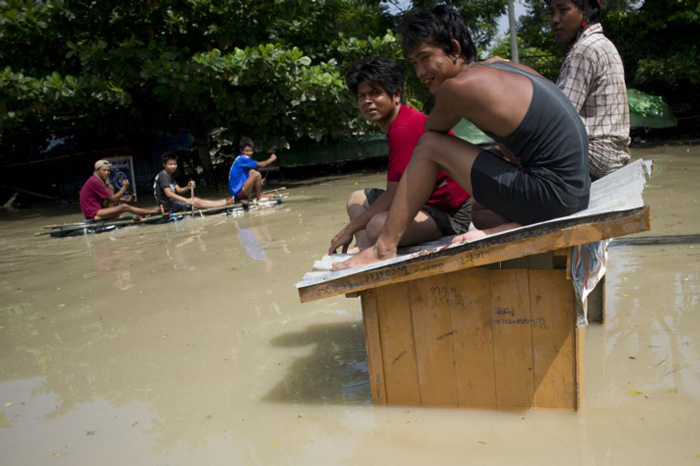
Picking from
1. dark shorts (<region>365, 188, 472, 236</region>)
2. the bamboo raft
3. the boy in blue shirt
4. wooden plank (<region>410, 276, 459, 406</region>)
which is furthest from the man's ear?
the boy in blue shirt

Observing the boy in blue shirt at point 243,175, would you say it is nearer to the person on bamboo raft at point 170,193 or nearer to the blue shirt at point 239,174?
the blue shirt at point 239,174

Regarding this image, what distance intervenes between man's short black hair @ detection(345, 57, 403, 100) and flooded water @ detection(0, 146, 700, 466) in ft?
Result: 5.24

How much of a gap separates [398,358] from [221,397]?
3.37 feet

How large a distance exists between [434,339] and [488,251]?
0.60 m

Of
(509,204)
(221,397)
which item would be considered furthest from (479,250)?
(221,397)

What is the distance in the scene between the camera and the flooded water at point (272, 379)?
8.86ft

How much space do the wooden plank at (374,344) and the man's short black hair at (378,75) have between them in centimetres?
120

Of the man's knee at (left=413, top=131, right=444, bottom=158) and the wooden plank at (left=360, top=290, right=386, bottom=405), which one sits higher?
the man's knee at (left=413, top=131, right=444, bottom=158)

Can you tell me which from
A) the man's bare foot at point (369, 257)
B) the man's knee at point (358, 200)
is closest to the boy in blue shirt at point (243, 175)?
the man's knee at point (358, 200)

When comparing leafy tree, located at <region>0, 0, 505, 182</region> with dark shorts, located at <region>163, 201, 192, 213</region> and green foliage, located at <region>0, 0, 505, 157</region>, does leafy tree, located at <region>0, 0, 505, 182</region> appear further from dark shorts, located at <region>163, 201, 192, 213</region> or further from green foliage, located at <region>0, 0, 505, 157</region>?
dark shorts, located at <region>163, 201, 192, 213</region>

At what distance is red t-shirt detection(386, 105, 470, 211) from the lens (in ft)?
11.1

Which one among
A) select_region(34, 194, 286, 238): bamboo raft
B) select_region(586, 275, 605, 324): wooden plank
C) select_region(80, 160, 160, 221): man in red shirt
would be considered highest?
select_region(80, 160, 160, 221): man in red shirt

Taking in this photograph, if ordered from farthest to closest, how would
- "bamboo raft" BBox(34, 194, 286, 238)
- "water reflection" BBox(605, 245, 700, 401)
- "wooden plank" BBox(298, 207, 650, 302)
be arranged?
1. "bamboo raft" BBox(34, 194, 286, 238)
2. "water reflection" BBox(605, 245, 700, 401)
3. "wooden plank" BBox(298, 207, 650, 302)

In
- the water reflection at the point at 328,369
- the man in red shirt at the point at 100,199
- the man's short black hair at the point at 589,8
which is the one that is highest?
the man's short black hair at the point at 589,8
